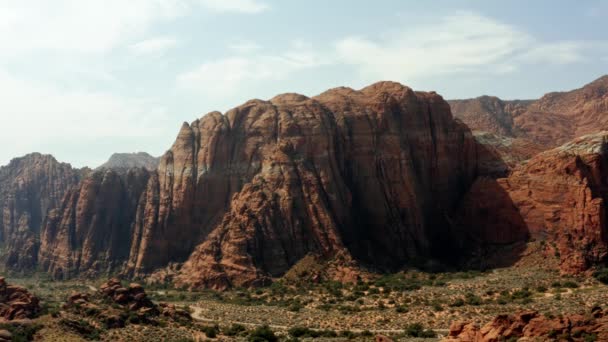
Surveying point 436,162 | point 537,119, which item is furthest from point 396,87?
point 537,119

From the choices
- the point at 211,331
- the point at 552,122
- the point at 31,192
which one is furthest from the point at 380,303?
the point at 552,122

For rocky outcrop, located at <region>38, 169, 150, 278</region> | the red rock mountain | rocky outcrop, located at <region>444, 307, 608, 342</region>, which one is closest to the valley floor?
the red rock mountain

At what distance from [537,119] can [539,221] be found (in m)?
119

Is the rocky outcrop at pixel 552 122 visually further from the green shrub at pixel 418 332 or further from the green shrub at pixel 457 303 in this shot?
the green shrub at pixel 418 332

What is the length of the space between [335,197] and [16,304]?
154 ft

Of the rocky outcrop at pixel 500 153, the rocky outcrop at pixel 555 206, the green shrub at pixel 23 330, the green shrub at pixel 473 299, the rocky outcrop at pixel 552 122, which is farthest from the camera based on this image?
the rocky outcrop at pixel 552 122

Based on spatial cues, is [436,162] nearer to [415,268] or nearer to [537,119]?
[415,268]

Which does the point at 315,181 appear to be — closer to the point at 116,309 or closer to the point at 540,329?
the point at 116,309

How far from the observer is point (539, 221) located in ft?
267

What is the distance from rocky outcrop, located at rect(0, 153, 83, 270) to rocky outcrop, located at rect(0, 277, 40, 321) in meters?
84.2

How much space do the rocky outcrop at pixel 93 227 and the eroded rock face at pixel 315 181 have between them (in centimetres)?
1247

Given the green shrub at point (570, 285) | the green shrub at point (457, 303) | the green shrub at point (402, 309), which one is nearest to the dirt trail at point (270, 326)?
the green shrub at point (402, 309)

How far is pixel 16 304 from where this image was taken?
5650cm

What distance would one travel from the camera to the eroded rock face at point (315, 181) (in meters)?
87.5
